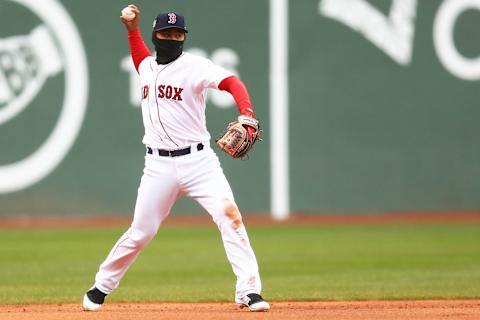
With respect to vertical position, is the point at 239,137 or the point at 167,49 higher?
the point at 167,49

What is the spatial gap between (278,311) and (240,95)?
4.85 feet

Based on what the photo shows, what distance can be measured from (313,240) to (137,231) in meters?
7.20

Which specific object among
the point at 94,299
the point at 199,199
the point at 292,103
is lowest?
the point at 94,299

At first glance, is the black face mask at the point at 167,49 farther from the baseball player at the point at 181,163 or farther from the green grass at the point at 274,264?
the green grass at the point at 274,264

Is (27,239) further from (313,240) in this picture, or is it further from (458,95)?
(458,95)

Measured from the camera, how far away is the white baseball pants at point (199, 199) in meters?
6.78

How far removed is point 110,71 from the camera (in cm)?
1667

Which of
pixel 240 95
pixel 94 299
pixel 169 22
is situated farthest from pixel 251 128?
pixel 94 299

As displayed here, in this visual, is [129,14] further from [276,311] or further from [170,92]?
[276,311]

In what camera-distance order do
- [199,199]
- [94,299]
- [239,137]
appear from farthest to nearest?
[94,299] < [199,199] < [239,137]

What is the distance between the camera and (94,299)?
7.02 meters

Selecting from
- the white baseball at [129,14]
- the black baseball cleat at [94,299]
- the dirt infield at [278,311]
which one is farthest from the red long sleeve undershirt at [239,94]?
the black baseball cleat at [94,299]

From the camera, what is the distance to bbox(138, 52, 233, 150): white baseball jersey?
683 centimetres

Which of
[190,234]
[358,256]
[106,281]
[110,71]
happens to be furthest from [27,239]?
[106,281]
